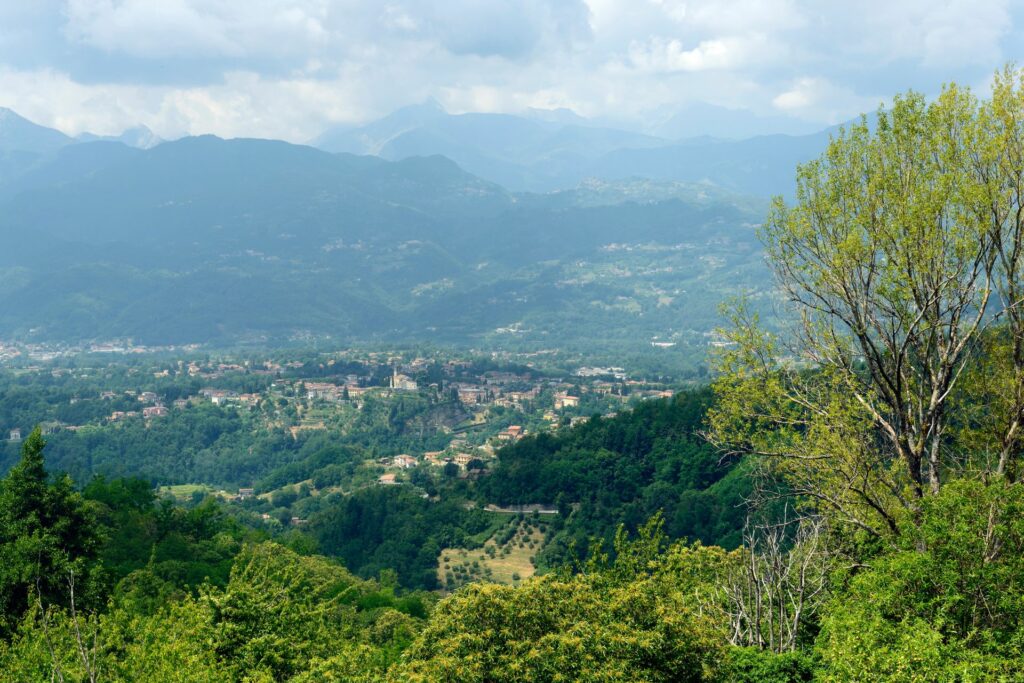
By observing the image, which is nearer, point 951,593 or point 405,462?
point 951,593

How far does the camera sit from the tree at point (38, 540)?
2198 centimetres

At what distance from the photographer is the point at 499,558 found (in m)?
60.9

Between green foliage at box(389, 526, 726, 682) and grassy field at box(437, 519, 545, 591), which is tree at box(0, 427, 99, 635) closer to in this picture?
green foliage at box(389, 526, 726, 682)

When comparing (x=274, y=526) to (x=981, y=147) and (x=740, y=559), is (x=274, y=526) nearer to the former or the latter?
(x=740, y=559)

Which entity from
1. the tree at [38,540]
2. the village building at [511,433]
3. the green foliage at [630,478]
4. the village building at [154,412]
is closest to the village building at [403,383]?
the village building at [511,433]

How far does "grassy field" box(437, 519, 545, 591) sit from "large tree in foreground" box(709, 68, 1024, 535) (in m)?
41.1

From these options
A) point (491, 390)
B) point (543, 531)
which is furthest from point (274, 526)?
point (491, 390)

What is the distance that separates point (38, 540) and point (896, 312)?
22.1 metres

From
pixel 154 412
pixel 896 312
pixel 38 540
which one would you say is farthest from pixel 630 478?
pixel 154 412

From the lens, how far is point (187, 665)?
15898 mm

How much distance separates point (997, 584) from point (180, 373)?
180986mm

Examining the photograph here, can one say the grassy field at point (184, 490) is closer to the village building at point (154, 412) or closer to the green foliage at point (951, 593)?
the village building at point (154, 412)

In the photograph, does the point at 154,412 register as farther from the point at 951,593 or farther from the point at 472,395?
the point at 951,593

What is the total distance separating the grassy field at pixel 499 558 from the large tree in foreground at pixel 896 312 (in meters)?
41.1
